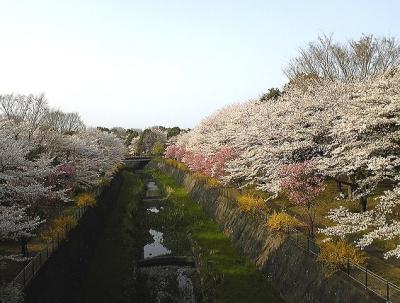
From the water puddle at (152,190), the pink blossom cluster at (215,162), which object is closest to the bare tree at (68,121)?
the water puddle at (152,190)

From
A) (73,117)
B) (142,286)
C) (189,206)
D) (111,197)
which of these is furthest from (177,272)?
(73,117)

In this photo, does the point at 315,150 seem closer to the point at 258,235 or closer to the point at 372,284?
the point at 258,235

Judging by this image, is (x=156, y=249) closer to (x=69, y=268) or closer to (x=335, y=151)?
(x=69, y=268)

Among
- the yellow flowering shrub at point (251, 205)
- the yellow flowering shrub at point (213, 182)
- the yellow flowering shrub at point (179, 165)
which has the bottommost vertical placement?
the yellow flowering shrub at point (251, 205)

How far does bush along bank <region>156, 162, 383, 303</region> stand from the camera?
48.1 ft

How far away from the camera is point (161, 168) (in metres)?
80.8

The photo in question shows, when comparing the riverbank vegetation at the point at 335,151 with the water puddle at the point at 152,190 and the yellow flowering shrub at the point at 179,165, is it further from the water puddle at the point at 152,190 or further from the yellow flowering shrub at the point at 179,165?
the yellow flowering shrub at the point at 179,165

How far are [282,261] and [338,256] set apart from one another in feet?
14.4

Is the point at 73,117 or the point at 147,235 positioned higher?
the point at 73,117

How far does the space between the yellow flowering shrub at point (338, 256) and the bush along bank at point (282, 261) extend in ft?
1.07

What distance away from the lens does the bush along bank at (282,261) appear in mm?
14664

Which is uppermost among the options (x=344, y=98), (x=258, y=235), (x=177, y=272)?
(x=344, y=98)

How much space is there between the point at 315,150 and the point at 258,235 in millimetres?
6114

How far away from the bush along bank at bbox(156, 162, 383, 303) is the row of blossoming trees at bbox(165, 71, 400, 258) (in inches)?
74.6
